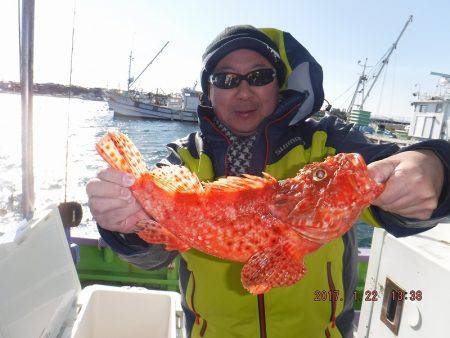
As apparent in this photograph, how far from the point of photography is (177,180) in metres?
2.43

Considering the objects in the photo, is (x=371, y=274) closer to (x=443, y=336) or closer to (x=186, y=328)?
(x=443, y=336)

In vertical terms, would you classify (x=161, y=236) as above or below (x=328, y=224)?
below

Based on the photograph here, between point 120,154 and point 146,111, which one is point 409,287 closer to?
point 120,154

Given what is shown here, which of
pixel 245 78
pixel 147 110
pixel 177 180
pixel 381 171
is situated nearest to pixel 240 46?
pixel 245 78

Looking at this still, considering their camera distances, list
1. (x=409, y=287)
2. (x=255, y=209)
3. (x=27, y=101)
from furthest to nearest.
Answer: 1. (x=27, y=101)
2. (x=409, y=287)
3. (x=255, y=209)

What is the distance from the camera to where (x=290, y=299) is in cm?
326

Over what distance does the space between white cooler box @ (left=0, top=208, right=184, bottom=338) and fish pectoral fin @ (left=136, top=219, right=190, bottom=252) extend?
57.7 inches

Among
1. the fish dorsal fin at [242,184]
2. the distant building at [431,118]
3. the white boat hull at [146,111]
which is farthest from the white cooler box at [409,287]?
the white boat hull at [146,111]

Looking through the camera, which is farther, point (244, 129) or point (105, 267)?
point (105, 267)

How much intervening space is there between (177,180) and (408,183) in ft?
5.17

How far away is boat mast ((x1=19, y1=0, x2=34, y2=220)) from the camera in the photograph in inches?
133

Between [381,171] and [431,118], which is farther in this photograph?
[431,118]

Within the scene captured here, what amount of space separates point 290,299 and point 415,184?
1757 millimetres

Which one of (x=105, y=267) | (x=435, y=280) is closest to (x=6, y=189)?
(x=105, y=267)
